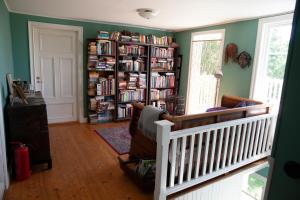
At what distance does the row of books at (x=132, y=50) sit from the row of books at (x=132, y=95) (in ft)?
2.92

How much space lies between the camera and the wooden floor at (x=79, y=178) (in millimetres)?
2248

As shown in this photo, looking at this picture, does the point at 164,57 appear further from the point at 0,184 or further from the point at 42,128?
the point at 0,184

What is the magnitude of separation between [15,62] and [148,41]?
284cm

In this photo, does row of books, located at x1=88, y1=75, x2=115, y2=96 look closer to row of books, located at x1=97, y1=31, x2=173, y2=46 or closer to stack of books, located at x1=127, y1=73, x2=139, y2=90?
stack of books, located at x1=127, y1=73, x2=139, y2=90

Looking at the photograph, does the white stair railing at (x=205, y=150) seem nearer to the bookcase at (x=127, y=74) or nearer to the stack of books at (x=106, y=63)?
the bookcase at (x=127, y=74)

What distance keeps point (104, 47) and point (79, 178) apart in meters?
2.85

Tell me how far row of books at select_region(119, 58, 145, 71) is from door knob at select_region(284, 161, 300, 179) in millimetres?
4172

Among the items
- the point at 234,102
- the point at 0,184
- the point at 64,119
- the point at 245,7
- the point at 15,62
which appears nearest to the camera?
the point at 0,184

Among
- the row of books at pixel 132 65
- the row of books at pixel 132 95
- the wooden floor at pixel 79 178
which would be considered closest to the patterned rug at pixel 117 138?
the wooden floor at pixel 79 178

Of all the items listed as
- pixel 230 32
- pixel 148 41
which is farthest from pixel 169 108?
pixel 230 32

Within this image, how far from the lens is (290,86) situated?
833 mm

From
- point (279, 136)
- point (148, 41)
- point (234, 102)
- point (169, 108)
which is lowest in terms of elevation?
point (169, 108)

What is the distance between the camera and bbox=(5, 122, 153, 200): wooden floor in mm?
2248

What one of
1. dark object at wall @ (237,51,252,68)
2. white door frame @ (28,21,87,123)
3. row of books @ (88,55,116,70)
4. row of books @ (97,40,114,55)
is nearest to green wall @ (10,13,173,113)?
white door frame @ (28,21,87,123)
